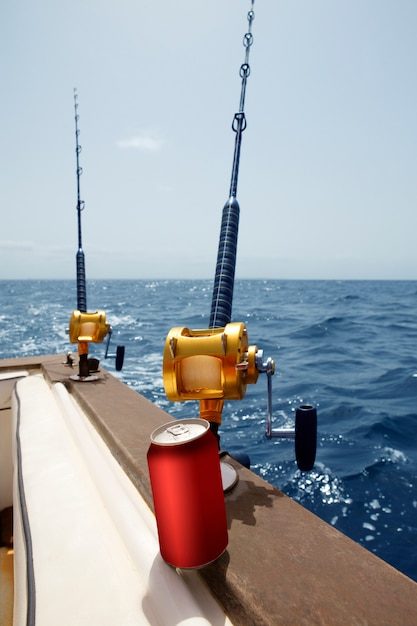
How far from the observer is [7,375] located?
11.9ft

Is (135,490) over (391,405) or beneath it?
over

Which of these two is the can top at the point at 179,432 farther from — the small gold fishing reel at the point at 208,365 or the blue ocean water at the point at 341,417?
the blue ocean water at the point at 341,417

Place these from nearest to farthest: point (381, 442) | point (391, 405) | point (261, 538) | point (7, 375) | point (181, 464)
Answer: point (181, 464)
point (261, 538)
point (7, 375)
point (381, 442)
point (391, 405)

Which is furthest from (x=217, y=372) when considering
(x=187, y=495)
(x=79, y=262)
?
(x=79, y=262)

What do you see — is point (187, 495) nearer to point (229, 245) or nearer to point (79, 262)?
point (229, 245)

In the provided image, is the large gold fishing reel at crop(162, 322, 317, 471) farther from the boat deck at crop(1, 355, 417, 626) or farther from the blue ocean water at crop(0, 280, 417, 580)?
the blue ocean water at crop(0, 280, 417, 580)

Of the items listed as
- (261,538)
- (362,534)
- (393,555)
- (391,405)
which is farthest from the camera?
(391,405)

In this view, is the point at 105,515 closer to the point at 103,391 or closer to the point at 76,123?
the point at 103,391

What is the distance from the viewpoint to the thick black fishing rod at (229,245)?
6.00ft

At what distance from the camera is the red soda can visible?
101 centimetres

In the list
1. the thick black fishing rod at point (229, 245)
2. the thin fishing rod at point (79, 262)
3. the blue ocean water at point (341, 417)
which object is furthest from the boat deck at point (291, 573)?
the thin fishing rod at point (79, 262)

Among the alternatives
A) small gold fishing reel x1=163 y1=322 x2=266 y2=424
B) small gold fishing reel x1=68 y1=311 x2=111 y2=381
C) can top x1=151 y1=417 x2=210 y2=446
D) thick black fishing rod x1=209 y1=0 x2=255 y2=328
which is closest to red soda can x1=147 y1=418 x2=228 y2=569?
can top x1=151 y1=417 x2=210 y2=446

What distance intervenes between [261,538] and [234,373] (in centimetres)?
52

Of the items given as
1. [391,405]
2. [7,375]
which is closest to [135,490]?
[7,375]
